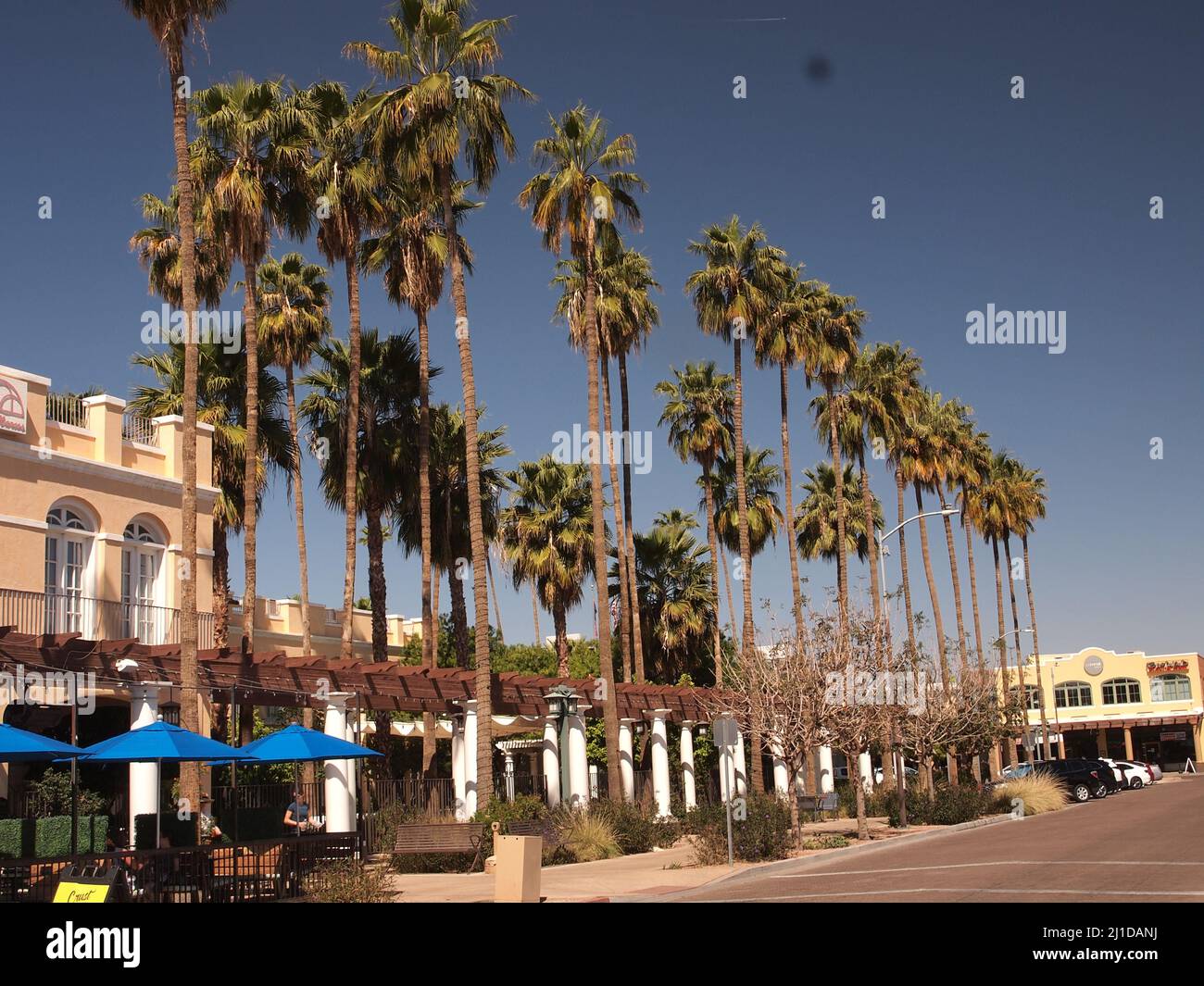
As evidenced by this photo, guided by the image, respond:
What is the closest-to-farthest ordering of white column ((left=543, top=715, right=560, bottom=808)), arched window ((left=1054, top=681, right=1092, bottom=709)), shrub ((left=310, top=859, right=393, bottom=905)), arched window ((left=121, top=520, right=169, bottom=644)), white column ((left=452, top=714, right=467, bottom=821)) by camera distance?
shrub ((left=310, top=859, right=393, bottom=905)) < arched window ((left=121, top=520, right=169, bottom=644)) < white column ((left=452, top=714, right=467, bottom=821)) < white column ((left=543, top=715, right=560, bottom=808)) < arched window ((left=1054, top=681, right=1092, bottom=709))

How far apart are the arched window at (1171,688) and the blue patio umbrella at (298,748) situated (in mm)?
76121

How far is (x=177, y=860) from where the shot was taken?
17.3m

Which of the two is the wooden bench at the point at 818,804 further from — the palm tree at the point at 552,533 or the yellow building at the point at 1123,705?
the yellow building at the point at 1123,705

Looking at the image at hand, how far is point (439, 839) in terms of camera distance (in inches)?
914

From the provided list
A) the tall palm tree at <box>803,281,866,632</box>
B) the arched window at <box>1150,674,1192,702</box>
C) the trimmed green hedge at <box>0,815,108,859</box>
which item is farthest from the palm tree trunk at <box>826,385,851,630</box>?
the arched window at <box>1150,674,1192,702</box>

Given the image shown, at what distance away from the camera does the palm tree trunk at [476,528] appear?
25828 millimetres

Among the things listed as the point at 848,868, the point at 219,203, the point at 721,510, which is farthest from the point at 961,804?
the point at 219,203

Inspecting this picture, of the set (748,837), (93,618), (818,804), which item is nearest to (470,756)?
(748,837)

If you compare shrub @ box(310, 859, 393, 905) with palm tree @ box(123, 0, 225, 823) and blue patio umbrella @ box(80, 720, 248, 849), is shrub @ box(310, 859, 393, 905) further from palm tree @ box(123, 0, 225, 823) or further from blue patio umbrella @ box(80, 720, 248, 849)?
palm tree @ box(123, 0, 225, 823)

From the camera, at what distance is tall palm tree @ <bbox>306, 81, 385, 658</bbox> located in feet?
101

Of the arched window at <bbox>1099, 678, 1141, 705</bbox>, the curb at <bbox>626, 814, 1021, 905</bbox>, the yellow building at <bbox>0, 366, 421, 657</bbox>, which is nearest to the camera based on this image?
the curb at <bbox>626, 814, 1021, 905</bbox>

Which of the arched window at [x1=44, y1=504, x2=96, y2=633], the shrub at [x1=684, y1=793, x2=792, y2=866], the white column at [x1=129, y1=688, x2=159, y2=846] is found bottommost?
the shrub at [x1=684, y1=793, x2=792, y2=866]

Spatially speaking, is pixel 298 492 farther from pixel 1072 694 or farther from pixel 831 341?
pixel 1072 694

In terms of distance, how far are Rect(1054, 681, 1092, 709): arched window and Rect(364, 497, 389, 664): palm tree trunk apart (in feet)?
217
